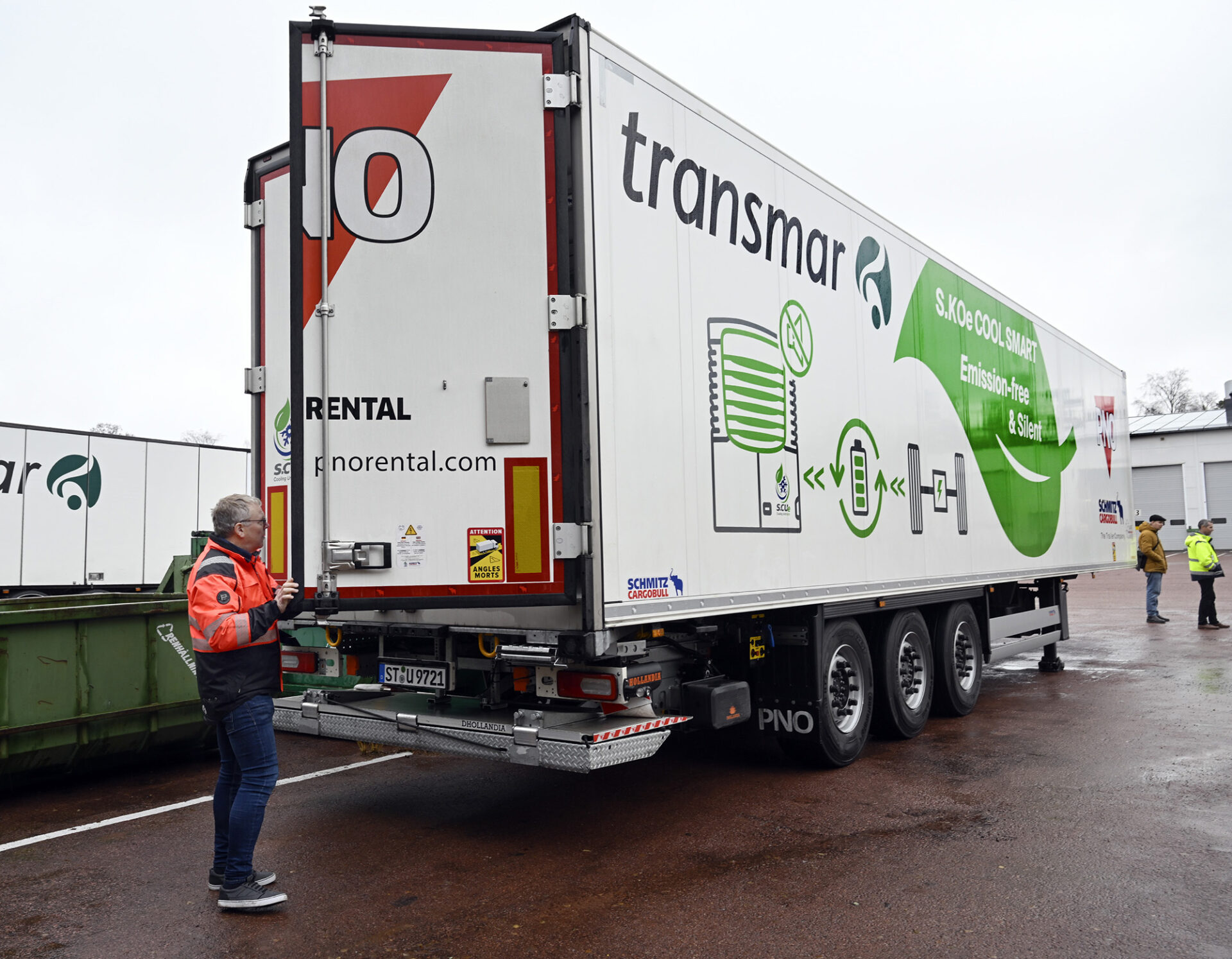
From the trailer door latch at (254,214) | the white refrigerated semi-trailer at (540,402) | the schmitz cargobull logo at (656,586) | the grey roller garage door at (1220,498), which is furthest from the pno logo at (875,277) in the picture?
the grey roller garage door at (1220,498)

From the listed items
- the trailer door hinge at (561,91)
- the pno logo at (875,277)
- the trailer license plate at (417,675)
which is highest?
the trailer door hinge at (561,91)

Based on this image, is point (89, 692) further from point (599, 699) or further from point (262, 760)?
point (599, 699)

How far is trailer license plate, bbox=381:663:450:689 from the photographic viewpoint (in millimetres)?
5395

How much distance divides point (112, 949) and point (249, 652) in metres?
1.26

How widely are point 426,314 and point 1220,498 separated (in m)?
45.5

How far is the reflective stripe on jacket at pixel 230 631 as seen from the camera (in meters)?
4.31

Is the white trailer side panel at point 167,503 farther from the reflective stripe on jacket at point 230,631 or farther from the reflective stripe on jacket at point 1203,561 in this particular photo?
the reflective stripe on jacket at point 1203,561

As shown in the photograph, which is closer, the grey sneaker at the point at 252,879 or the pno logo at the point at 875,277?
the grey sneaker at the point at 252,879

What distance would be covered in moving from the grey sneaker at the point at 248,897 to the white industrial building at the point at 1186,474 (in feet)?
143

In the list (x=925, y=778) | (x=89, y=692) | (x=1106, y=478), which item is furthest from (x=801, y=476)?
(x=1106, y=478)

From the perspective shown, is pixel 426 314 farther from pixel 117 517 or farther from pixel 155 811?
pixel 117 517

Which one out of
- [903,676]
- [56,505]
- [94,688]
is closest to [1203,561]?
[903,676]

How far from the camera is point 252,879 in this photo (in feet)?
14.3

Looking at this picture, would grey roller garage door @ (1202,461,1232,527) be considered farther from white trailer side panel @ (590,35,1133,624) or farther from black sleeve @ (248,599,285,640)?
black sleeve @ (248,599,285,640)
